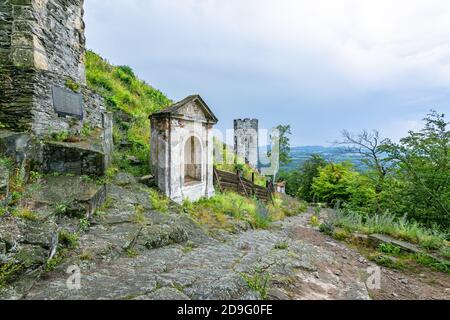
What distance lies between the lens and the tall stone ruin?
5.33 metres

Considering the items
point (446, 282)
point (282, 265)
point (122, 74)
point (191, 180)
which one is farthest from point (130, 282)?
point (122, 74)

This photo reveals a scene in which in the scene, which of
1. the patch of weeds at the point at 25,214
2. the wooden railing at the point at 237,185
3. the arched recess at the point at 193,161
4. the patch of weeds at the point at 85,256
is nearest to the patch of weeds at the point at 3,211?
the patch of weeds at the point at 25,214

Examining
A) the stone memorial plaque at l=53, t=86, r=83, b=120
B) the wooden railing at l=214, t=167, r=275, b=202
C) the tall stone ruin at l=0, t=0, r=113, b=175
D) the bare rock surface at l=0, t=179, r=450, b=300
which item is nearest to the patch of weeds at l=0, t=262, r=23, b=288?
the bare rock surface at l=0, t=179, r=450, b=300

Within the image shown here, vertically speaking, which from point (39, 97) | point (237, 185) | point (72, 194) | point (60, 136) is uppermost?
point (39, 97)

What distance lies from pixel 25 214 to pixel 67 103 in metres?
3.95

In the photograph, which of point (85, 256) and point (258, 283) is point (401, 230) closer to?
point (258, 283)

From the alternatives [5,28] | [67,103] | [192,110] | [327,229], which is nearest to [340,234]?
[327,229]

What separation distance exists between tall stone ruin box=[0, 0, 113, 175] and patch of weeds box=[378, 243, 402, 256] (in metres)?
7.28

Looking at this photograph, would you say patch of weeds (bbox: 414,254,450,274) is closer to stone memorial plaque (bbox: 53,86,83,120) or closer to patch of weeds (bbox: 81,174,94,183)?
patch of weeds (bbox: 81,174,94,183)

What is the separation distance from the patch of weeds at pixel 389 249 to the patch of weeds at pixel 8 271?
7.35 m

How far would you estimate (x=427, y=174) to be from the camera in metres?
7.93

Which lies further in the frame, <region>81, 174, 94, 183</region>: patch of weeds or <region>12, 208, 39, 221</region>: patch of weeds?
<region>81, 174, 94, 183</region>: patch of weeds

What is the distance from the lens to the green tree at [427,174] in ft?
25.5

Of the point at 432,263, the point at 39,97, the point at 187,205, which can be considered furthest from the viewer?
the point at 187,205
